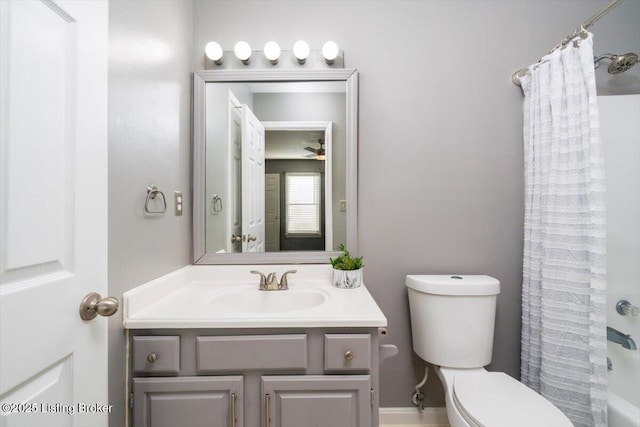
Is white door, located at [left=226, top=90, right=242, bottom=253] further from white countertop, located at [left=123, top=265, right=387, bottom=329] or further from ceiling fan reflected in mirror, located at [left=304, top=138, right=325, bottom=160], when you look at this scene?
ceiling fan reflected in mirror, located at [left=304, top=138, right=325, bottom=160]

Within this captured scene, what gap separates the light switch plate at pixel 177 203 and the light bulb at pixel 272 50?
849mm

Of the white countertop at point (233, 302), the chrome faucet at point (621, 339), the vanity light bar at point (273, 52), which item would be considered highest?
the vanity light bar at point (273, 52)

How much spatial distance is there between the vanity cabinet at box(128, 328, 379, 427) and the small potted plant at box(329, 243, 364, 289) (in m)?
0.38

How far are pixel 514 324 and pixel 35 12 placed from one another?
2.21 metres

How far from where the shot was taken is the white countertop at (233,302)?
102 centimetres

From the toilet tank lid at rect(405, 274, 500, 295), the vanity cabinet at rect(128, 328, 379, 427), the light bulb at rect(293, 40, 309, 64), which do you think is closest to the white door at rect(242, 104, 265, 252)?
the light bulb at rect(293, 40, 309, 64)

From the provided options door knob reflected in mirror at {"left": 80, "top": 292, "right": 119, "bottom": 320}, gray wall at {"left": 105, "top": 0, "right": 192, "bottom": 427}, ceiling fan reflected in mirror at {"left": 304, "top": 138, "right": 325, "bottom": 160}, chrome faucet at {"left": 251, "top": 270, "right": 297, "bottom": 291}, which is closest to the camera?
door knob reflected in mirror at {"left": 80, "top": 292, "right": 119, "bottom": 320}

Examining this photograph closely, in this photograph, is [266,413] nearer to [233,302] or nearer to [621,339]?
[233,302]

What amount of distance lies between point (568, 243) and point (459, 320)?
1.91 ft

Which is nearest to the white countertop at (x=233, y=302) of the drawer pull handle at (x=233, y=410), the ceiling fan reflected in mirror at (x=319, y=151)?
the drawer pull handle at (x=233, y=410)

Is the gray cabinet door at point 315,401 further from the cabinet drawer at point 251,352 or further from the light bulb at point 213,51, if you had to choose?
the light bulb at point 213,51

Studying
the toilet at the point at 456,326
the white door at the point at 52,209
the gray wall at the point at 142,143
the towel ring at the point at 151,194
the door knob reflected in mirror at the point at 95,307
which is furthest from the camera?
the toilet at the point at 456,326

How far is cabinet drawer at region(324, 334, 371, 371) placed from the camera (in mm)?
1036

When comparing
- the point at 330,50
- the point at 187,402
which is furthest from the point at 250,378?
the point at 330,50
